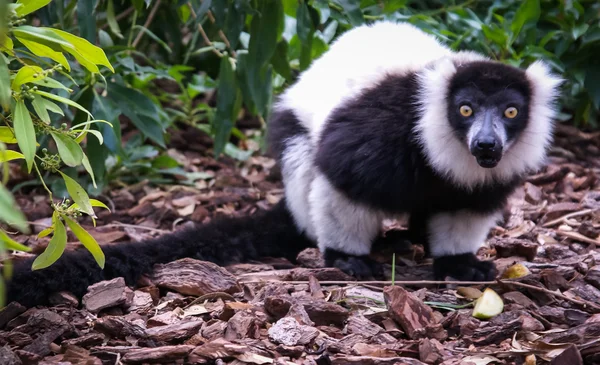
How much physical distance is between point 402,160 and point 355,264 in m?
0.82

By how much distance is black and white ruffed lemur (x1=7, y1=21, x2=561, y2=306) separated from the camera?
4.93 m

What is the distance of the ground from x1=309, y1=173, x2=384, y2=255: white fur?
0.29 metres

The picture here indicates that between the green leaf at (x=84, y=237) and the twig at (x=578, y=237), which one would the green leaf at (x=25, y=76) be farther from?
the twig at (x=578, y=237)

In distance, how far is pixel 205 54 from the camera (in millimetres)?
7691

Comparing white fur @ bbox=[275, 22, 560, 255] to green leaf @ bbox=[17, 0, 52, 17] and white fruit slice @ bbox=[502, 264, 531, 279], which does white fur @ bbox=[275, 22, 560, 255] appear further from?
green leaf @ bbox=[17, 0, 52, 17]

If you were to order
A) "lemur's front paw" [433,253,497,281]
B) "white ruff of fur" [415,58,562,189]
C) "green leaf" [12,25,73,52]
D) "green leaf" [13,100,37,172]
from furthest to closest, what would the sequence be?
"lemur's front paw" [433,253,497,281] → "white ruff of fur" [415,58,562,189] → "green leaf" [12,25,73,52] → "green leaf" [13,100,37,172]

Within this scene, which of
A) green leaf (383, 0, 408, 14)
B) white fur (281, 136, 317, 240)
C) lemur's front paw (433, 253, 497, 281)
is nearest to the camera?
lemur's front paw (433, 253, 497, 281)

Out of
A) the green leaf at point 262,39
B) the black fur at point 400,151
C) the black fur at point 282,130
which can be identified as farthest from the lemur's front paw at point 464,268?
the green leaf at point 262,39

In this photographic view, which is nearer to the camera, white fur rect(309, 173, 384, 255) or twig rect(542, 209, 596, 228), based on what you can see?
white fur rect(309, 173, 384, 255)

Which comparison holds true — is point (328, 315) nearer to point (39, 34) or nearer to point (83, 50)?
point (83, 50)

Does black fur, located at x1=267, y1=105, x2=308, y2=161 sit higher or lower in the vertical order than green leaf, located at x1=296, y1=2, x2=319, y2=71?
lower

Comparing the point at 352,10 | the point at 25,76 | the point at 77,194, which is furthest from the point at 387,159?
the point at 25,76

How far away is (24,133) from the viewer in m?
2.85

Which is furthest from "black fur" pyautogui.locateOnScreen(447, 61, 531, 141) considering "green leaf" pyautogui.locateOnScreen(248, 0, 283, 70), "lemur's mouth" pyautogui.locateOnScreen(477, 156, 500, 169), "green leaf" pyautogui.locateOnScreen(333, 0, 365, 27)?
"green leaf" pyautogui.locateOnScreen(248, 0, 283, 70)
